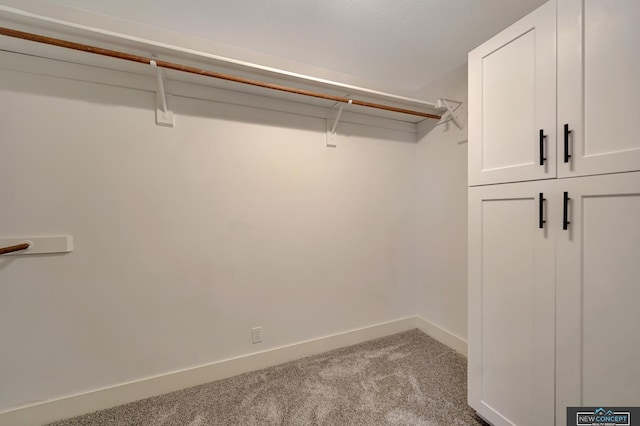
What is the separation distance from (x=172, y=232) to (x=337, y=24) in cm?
171

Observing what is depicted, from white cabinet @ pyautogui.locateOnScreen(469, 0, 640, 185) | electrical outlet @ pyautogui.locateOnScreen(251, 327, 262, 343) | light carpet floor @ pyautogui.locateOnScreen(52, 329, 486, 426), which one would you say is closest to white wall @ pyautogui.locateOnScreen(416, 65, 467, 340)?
light carpet floor @ pyautogui.locateOnScreen(52, 329, 486, 426)

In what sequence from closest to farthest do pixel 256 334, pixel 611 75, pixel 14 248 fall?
pixel 611 75
pixel 14 248
pixel 256 334

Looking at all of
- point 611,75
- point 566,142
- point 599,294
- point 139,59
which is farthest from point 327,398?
point 139,59

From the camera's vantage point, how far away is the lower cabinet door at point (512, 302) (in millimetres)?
1065

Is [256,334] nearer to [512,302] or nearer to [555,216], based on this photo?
[512,302]

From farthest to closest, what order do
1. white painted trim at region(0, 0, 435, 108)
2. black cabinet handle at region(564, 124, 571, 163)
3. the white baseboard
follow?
the white baseboard → white painted trim at region(0, 0, 435, 108) → black cabinet handle at region(564, 124, 571, 163)

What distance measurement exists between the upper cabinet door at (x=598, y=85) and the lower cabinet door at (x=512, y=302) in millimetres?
174

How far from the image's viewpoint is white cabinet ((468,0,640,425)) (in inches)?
33.9

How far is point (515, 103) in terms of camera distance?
1169mm

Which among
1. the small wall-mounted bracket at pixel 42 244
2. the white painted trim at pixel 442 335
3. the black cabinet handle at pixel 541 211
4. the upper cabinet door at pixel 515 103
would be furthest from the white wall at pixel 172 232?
the black cabinet handle at pixel 541 211

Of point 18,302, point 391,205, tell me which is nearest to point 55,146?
point 18,302

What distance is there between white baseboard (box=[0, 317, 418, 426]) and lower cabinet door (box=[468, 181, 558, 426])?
1.06 meters

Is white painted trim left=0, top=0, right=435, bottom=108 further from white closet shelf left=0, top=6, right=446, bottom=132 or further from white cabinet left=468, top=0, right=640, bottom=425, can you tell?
white cabinet left=468, top=0, right=640, bottom=425

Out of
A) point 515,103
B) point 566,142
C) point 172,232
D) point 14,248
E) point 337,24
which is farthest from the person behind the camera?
point 172,232
